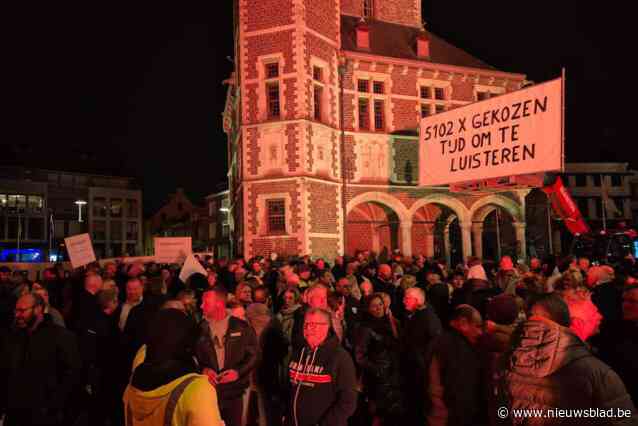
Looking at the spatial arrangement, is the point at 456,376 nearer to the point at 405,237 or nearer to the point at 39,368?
the point at 39,368

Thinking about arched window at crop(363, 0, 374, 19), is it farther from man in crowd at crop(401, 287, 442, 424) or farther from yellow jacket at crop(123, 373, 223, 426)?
yellow jacket at crop(123, 373, 223, 426)

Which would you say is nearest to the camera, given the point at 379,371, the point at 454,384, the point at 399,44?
the point at 454,384

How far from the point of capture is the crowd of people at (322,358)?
247 centimetres

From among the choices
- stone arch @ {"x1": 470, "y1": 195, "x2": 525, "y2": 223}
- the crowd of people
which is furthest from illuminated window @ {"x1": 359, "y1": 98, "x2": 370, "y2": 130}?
the crowd of people

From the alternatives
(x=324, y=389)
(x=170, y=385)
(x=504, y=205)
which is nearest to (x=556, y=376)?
(x=324, y=389)

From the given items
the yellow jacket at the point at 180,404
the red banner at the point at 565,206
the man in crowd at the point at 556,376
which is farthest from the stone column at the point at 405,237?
the yellow jacket at the point at 180,404

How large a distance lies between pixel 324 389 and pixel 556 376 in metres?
1.75

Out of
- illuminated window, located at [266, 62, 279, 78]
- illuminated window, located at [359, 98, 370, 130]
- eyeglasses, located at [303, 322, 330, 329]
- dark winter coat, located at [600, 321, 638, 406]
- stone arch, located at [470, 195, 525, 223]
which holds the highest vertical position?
illuminated window, located at [266, 62, 279, 78]

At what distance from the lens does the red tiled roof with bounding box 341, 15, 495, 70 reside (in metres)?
24.5

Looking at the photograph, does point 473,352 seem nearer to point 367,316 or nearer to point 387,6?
point 367,316

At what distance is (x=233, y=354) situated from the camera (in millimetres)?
4848

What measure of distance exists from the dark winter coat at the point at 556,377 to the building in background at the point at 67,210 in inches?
2016

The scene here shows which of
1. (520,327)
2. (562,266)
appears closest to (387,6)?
(562,266)

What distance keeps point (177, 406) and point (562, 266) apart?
28.8 feet
